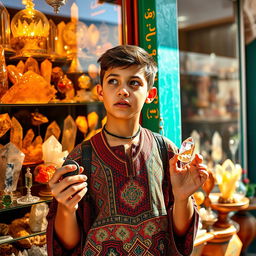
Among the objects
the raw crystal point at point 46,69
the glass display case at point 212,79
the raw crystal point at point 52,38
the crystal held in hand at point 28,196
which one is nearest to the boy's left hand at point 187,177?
the crystal held in hand at point 28,196

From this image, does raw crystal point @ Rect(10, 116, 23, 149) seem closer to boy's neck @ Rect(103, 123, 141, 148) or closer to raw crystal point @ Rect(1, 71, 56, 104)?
raw crystal point @ Rect(1, 71, 56, 104)

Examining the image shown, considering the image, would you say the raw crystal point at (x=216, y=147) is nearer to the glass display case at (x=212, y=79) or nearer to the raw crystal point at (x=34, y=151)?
the glass display case at (x=212, y=79)

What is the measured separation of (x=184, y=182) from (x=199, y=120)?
2719 millimetres

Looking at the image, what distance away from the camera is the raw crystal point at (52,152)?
2035 mm

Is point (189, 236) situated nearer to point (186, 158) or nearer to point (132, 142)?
point (186, 158)

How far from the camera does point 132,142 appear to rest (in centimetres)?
141

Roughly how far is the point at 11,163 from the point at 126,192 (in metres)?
0.82

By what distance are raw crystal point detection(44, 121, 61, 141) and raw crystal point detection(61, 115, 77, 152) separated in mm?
39

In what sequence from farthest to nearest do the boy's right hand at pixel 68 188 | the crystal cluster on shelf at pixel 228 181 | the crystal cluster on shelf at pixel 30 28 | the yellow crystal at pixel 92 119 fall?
the crystal cluster on shelf at pixel 228 181, the yellow crystal at pixel 92 119, the crystal cluster on shelf at pixel 30 28, the boy's right hand at pixel 68 188

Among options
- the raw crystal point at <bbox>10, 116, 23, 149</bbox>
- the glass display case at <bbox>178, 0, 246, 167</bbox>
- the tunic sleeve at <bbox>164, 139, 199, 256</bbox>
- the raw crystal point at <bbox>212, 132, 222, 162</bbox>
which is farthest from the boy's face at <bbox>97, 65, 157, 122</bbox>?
the raw crystal point at <bbox>212, 132, 222, 162</bbox>

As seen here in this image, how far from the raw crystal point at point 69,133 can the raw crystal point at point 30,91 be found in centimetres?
23

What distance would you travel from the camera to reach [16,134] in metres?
2.05

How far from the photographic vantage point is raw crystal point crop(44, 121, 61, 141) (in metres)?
2.21

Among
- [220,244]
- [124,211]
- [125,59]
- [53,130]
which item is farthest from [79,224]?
[220,244]
